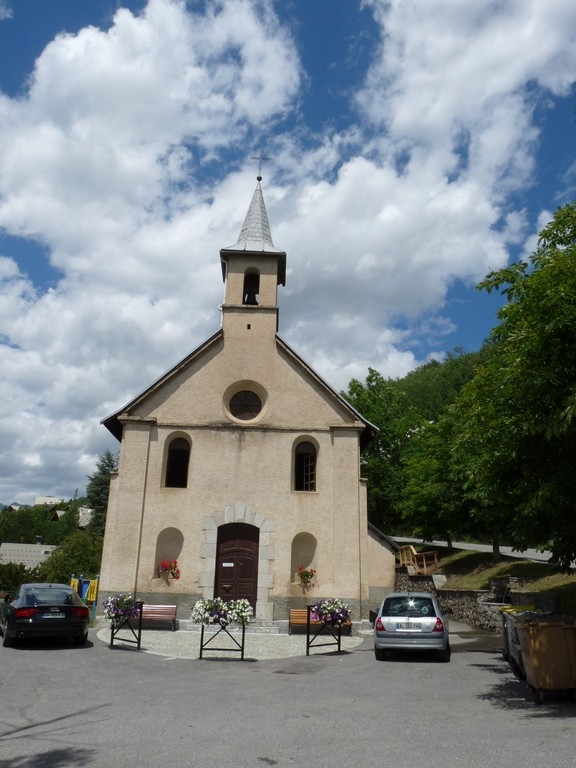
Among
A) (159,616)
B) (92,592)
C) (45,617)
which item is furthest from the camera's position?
(92,592)

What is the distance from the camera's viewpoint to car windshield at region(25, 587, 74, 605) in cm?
1391

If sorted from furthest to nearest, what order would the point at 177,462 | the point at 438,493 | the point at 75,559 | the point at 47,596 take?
the point at 75,559 → the point at 438,493 → the point at 177,462 → the point at 47,596

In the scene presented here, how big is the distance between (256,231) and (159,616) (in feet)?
47.6

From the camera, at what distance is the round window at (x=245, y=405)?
20812 millimetres

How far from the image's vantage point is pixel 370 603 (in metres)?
20.3

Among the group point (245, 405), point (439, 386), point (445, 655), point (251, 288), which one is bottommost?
point (445, 655)

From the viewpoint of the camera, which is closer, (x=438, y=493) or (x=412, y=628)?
(x=412, y=628)

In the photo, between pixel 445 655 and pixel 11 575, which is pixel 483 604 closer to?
pixel 445 655

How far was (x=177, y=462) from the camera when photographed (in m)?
20.6

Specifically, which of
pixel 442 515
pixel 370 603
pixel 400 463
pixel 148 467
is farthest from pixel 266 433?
pixel 400 463

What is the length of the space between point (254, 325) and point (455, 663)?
12.8 metres

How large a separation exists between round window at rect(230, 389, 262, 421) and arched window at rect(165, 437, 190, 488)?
1998mm

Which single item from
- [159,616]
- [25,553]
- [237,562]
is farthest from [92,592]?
[25,553]

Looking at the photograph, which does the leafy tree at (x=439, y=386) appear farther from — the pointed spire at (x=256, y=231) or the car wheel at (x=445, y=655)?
the car wheel at (x=445, y=655)
